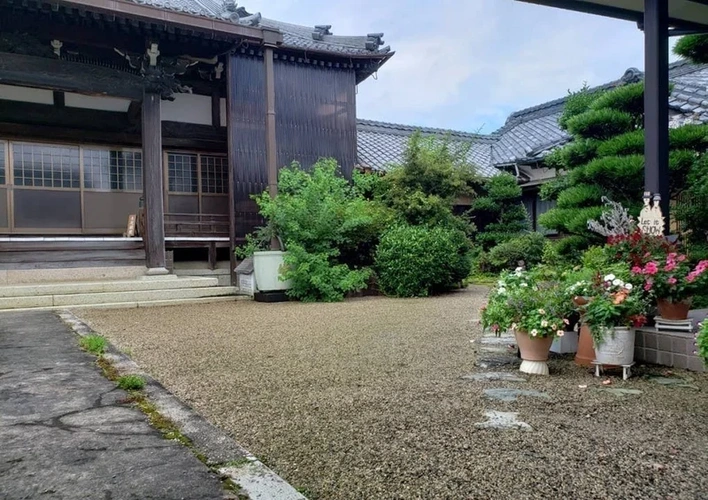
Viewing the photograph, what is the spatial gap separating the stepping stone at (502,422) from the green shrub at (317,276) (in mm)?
5717

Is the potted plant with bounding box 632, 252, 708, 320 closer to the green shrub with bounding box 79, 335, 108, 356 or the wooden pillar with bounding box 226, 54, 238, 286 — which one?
the green shrub with bounding box 79, 335, 108, 356

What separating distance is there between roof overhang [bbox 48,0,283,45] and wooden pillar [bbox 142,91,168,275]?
1.33m

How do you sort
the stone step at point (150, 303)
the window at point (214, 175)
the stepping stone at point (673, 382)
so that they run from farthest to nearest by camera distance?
1. the window at point (214, 175)
2. the stone step at point (150, 303)
3. the stepping stone at point (673, 382)

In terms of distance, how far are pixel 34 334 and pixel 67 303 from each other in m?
2.80

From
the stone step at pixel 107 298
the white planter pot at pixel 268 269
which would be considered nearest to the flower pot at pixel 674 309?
the white planter pot at pixel 268 269

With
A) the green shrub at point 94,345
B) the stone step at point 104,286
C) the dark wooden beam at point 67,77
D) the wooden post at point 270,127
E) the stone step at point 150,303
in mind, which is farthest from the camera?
the wooden post at point 270,127

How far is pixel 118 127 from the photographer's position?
34.0ft

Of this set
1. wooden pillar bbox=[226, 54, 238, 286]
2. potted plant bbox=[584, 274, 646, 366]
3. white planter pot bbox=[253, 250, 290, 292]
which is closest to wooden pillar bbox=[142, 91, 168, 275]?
wooden pillar bbox=[226, 54, 238, 286]

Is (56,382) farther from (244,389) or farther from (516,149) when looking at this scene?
(516,149)

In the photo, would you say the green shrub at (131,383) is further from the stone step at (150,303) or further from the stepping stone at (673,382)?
the stone step at (150,303)

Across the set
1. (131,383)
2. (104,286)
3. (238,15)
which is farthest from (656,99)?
(238,15)

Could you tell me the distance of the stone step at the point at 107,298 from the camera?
7.00 meters

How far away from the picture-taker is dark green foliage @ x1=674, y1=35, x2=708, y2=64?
5.16m

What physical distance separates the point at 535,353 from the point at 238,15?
1011 cm
